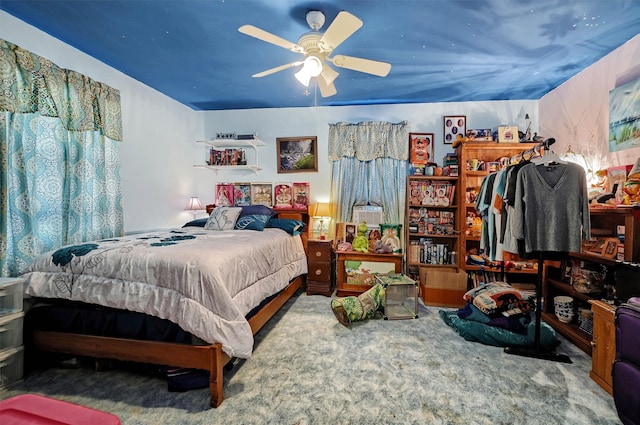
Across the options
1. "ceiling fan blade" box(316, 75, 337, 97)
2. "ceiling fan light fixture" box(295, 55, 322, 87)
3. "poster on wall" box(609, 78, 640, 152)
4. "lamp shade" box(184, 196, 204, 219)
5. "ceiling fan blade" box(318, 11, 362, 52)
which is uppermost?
"ceiling fan blade" box(318, 11, 362, 52)

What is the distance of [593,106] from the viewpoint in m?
2.69

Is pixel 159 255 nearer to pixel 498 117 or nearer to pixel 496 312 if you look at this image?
pixel 496 312

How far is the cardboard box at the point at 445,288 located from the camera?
10.4 feet

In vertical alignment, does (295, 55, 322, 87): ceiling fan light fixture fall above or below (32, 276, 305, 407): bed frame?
above

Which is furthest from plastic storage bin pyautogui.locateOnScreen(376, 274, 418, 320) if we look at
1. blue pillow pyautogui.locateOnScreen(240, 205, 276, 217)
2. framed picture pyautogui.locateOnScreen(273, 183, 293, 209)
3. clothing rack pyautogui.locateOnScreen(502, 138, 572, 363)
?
framed picture pyautogui.locateOnScreen(273, 183, 293, 209)

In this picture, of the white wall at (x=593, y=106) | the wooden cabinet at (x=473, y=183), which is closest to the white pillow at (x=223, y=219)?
the wooden cabinet at (x=473, y=183)

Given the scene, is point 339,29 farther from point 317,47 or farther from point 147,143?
point 147,143

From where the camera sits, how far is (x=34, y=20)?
2215 mm

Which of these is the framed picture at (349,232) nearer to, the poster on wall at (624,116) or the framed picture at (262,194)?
the framed picture at (262,194)

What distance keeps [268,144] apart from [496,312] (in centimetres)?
346

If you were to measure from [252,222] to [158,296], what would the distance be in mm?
1621

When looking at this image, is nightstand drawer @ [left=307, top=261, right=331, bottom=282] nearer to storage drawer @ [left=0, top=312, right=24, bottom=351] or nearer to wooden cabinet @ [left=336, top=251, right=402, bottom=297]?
wooden cabinet @ [left=336, top=251, right=402, bottom=297]

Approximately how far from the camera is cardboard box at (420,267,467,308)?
10.4ft

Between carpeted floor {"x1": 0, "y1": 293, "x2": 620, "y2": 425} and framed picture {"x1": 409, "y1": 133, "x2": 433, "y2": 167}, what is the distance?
2.33 m
